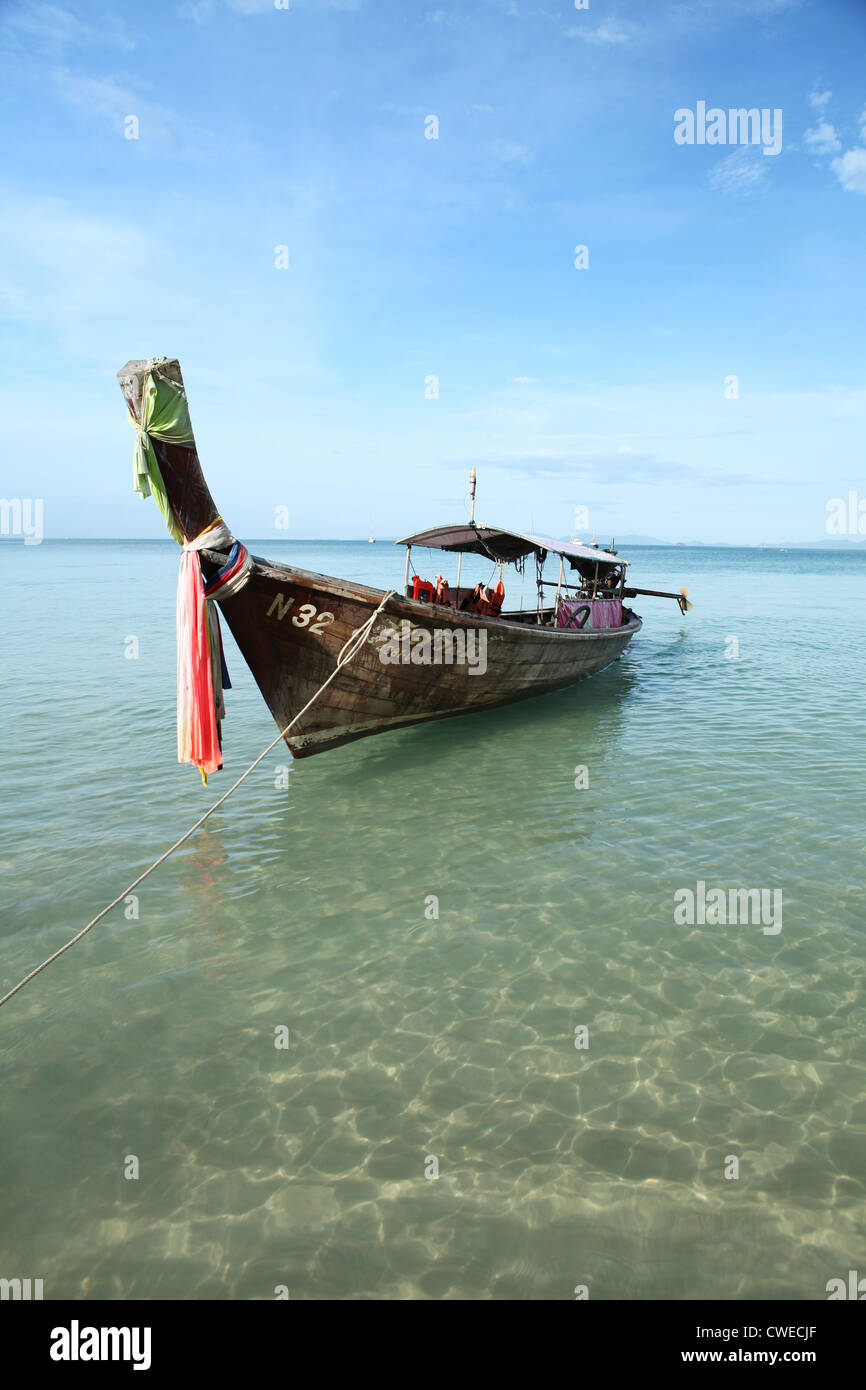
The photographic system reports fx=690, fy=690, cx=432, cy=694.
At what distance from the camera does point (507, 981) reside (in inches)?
226

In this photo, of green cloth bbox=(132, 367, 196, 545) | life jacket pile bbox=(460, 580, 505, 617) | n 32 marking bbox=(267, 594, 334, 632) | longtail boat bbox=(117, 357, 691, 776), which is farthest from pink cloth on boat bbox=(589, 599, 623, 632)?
green cloth bbox=(132, 367, 196, 545)

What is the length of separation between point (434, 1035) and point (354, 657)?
6.07 m

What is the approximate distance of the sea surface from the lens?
3713 millimetres

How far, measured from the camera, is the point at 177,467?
7203mm

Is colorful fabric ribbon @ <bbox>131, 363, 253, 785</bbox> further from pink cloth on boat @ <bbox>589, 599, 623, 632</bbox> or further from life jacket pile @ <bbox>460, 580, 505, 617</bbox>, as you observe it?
pink cloth on boat @ <bbox>589, 599, 623, 632</bbox>

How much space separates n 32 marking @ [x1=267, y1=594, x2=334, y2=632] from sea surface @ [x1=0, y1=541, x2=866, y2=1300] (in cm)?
238

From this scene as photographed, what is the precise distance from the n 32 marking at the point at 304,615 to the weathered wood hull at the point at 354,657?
14mm

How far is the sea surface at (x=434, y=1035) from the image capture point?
3713mm

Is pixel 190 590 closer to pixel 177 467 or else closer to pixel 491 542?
pixel 177 467

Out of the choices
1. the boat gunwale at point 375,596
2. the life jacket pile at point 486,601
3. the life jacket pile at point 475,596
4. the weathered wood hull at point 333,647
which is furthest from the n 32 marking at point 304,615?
the life jacket pile at point 486,601
